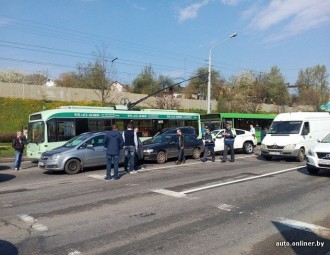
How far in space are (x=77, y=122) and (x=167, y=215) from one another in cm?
1220

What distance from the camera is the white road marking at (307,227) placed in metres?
6.26

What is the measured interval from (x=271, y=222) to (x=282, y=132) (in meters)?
11.8

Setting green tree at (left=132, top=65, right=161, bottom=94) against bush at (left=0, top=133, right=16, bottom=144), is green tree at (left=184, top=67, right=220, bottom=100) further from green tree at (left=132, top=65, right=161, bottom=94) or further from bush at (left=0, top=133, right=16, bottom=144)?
bush at (left=0, top=133, right=16, bottom=144)

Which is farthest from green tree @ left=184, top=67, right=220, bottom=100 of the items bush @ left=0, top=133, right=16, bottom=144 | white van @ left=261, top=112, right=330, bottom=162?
white van @ left=261, top=112, right=330, bottom=162

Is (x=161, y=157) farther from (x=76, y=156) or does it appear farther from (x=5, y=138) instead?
(x=5, y=138)

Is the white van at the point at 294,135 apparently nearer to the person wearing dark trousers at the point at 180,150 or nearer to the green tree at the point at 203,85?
→ the person wearing dark trousers at the point at 180,150

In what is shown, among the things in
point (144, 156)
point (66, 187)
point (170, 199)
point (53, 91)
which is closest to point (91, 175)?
point (66, 187)

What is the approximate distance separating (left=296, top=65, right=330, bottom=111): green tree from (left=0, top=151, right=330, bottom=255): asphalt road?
67.6 m

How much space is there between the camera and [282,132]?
18.0 m

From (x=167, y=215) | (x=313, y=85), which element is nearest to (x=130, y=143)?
(x=167, y=215)

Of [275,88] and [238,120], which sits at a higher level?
[275,88]

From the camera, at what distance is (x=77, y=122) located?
18.7 meters

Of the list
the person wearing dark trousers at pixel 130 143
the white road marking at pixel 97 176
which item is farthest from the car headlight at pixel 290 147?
the white road marking at pixel 97 176

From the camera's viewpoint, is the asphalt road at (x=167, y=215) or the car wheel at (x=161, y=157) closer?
the asphalt road at (x=167, y=215)
